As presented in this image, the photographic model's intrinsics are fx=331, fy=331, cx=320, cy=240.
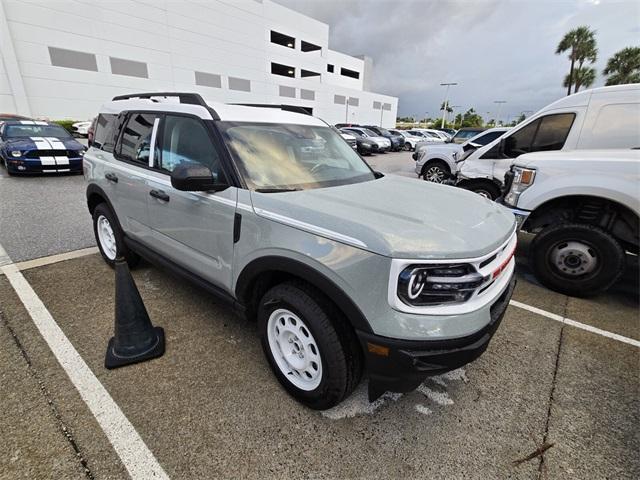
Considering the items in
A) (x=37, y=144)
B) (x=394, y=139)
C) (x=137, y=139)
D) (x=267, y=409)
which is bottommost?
(x=267, y=409)

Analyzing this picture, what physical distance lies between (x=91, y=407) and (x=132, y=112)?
2651 mm

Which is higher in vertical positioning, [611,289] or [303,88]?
[303,88]

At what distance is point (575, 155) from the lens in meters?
3.65

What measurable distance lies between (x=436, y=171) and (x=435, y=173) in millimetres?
60

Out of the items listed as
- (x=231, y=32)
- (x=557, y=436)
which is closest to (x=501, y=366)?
(x=557, y=436)

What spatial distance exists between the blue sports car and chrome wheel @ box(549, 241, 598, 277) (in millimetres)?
11011

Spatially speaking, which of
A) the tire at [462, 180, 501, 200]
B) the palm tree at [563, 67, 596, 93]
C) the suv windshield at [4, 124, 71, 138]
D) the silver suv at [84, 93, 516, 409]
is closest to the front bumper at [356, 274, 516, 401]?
the silver suv at [84, 93, 516, 409]

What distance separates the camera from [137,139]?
3156 mm

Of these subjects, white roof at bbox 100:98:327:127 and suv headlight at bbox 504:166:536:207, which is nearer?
white roof at bbox 100:98:327:127

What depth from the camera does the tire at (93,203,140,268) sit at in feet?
→ 11.9

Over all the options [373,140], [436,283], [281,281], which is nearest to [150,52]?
[373,140]

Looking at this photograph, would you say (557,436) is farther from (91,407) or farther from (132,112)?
(132,112)

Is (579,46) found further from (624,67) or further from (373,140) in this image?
(373,140)

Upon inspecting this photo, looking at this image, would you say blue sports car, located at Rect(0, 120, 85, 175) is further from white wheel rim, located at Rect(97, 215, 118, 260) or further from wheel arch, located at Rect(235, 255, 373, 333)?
wheel arch, located at Rect(235, 255, 373, 333)
